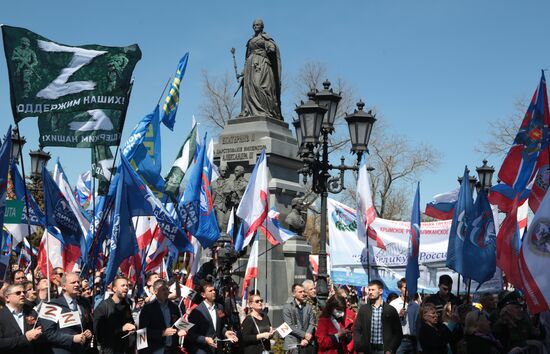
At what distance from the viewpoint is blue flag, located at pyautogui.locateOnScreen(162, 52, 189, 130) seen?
49.0ft

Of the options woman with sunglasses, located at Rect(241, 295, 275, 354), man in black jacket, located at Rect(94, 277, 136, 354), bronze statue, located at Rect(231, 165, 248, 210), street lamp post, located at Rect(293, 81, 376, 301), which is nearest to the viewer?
man in black jacket, located at Rect(94, 277, 136, 354)

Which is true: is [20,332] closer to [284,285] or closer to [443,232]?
[443,232]

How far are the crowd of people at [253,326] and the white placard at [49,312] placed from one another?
0.5 inches

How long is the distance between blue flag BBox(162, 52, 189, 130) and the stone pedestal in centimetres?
522

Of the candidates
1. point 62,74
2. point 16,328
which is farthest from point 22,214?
point 16,328

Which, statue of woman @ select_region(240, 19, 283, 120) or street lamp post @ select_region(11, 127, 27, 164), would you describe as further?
statue of woman @ select_region(240, 19, 283, 120)

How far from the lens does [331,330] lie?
10047 millimetres

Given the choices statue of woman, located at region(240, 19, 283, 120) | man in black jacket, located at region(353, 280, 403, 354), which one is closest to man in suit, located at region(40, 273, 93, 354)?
man in black jacket, located at region(353, 280, 403, 354)

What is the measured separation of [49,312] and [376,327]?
3845 millimetres

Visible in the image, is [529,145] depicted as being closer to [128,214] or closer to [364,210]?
[364,210]

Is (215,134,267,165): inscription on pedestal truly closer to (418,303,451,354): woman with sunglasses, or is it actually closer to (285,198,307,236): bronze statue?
(285,198,307,236): bronze statue

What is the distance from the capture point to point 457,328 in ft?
30.5

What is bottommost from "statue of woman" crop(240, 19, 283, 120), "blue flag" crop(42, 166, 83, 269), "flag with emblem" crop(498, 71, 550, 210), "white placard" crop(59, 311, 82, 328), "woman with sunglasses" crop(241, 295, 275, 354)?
"woman with sunglasses" crop(241, 295, 275, 354)

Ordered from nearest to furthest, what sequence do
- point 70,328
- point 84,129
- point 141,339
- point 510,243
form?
point 70,328
point 141,339
point 510,243
point 84,129
